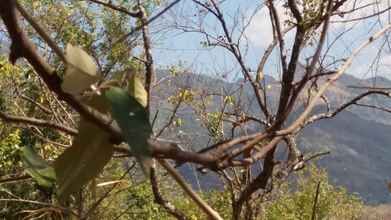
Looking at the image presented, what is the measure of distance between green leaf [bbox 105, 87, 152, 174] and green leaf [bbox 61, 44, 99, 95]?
1 cm

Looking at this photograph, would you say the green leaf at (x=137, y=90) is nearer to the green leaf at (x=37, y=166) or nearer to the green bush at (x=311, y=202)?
the green leaf at (x=37, y=166)

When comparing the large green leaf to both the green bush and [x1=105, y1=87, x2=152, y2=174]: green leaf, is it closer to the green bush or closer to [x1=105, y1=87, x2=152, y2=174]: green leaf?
[x1=105, y1=87, x2=152, y2=174]: green leaf

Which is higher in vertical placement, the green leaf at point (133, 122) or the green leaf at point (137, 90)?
the green leaf at point (137, 90)

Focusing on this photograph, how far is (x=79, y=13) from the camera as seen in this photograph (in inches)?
341

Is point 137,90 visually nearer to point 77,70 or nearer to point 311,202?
point 77,70

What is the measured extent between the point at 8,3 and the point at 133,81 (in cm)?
7

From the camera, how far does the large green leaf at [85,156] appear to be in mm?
258

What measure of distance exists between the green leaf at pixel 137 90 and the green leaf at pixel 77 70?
1.5 inches

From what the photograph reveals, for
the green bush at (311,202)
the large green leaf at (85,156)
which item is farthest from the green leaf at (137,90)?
the green bush at (311,202)

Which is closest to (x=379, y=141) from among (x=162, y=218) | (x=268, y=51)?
(x=162, y=218)

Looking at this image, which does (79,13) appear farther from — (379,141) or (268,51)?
(379,141)

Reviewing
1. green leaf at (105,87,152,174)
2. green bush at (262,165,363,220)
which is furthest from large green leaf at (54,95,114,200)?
green bush at (262,165,363,220)

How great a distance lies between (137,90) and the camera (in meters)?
0.29

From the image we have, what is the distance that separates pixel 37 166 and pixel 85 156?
4 cm
